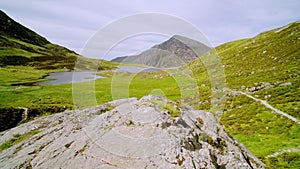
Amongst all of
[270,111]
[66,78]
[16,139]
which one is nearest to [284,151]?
[270,111]

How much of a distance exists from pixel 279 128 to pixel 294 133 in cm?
264

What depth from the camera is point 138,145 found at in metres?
9.10

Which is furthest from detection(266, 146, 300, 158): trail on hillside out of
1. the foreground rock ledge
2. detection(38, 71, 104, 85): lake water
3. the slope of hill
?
detection(38, 71, 104, 85): lake water

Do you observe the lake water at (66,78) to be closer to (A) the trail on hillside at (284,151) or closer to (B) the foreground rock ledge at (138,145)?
(B) the foreground rock ledge at (138,145)

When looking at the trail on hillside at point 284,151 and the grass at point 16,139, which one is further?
the trail on hillside at point 284,151

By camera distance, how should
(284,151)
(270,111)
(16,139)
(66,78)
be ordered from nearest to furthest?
1. (16,139)
2. (284,151)
3. (270,111)
4. (66,78)

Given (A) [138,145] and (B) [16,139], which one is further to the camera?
(B) [16,139]

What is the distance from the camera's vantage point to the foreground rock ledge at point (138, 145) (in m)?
8.52

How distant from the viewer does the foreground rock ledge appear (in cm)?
852

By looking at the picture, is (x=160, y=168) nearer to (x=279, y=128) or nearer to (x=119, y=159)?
(x=119, y=159)

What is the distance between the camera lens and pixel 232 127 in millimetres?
34938

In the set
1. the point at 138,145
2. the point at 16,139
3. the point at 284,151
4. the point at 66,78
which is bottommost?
the point at 284,151

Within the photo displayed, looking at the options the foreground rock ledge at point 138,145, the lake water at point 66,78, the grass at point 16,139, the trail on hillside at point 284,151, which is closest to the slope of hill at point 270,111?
the trail on hillside at point 284,151

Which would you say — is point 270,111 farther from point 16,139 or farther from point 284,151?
point 16,139
